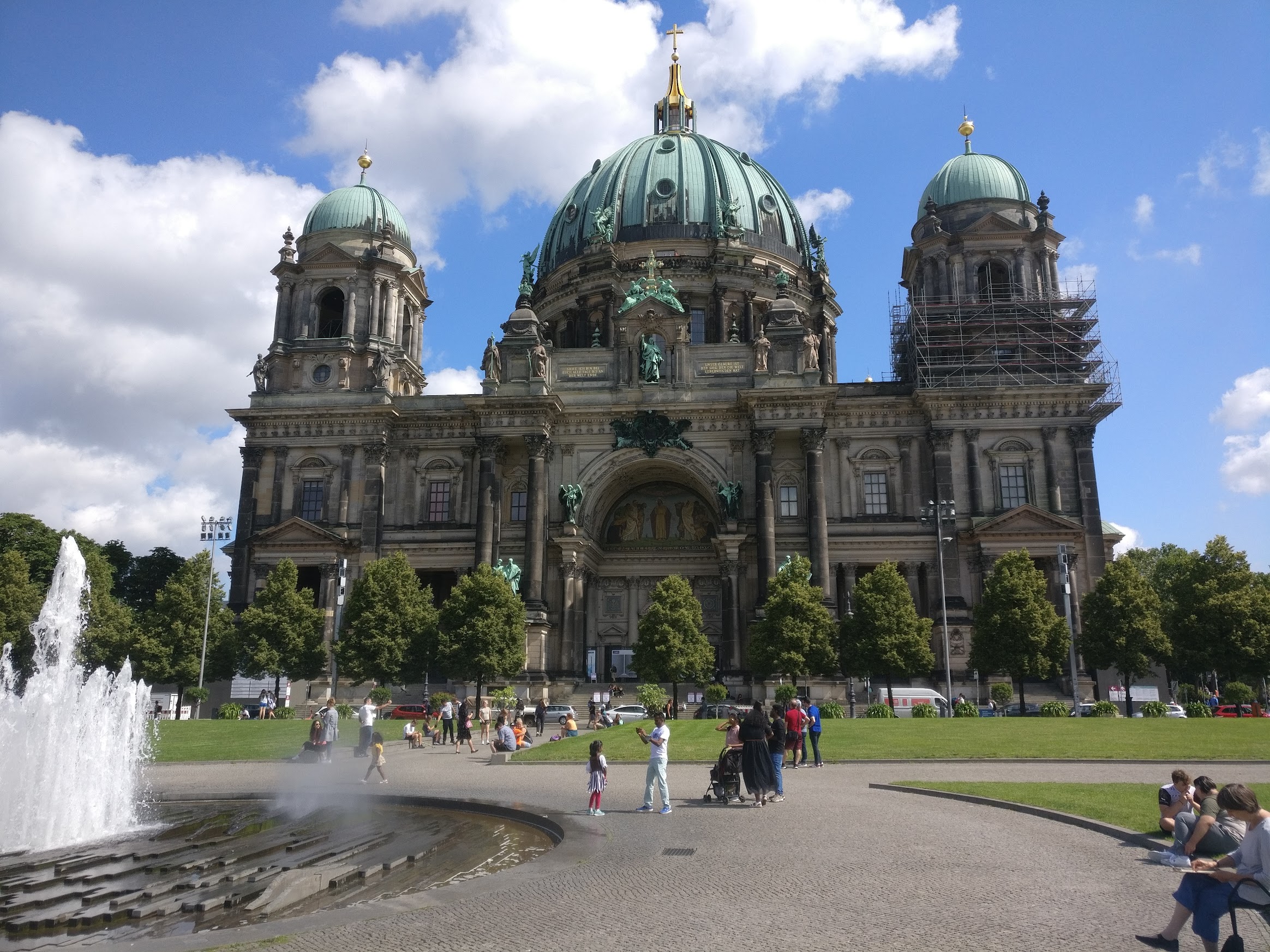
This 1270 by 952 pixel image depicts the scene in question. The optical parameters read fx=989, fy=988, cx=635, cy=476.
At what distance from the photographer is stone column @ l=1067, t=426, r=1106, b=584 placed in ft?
182

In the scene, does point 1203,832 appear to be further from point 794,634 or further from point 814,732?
point 794,634

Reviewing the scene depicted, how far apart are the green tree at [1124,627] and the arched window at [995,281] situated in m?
21.5

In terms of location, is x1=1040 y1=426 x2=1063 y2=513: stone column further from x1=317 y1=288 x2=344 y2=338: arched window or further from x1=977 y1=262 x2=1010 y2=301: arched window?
x1=317 y1=288 x2=344 y2=338: arched window

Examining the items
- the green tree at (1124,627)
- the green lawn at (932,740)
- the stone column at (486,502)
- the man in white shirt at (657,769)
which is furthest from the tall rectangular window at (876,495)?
the man in white shirt at (657,769)

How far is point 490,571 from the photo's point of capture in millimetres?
51406

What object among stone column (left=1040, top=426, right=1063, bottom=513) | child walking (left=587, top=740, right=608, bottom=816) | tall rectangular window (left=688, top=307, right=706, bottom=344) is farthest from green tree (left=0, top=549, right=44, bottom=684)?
stone column (left=1040, top=426, right=1063, bottom=513)

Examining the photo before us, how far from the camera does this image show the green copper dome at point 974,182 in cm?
6556

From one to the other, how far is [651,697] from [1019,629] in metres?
17.7

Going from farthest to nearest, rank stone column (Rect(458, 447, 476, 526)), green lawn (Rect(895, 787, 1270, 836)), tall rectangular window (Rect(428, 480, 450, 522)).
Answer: tall rectangular window (Rect(428, 480, 450, 522)) < stone column (Rect(458, 447, 476, 526)) < green lawn (Rect(895, 787, 1270, 836))

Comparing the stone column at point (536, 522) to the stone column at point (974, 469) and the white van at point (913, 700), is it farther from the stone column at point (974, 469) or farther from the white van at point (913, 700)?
the stone column at point (974, 469)

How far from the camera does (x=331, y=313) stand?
67.0 m

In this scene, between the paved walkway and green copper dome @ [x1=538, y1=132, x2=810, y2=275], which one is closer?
the paved walkway

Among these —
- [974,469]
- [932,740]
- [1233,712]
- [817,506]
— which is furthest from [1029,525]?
[932,740]

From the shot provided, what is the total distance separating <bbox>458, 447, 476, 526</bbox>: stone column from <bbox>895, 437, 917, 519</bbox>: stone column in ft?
85.8
